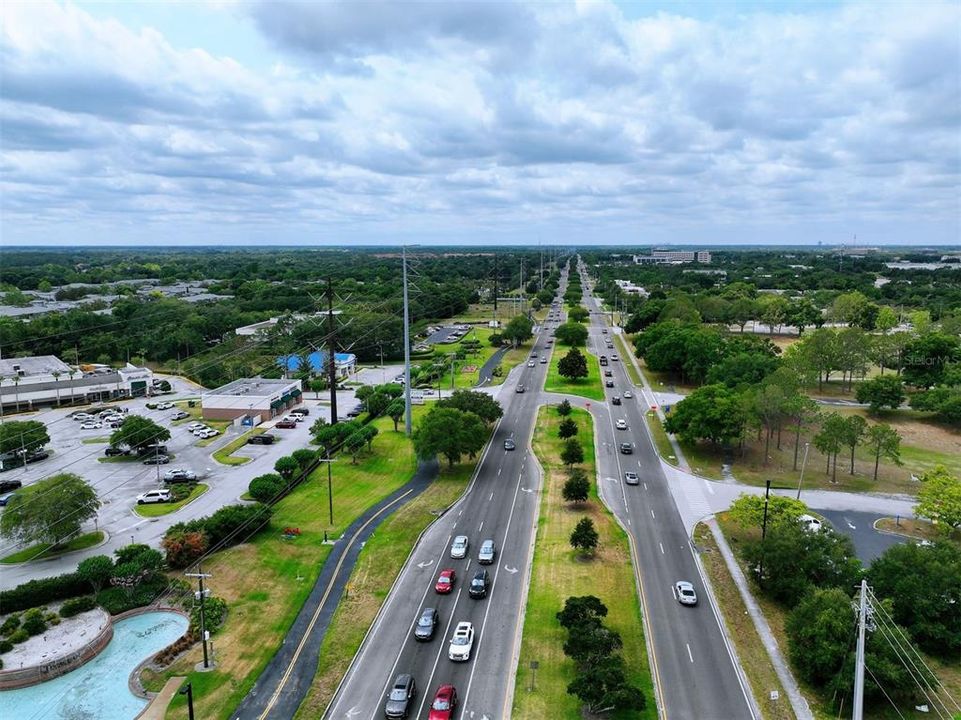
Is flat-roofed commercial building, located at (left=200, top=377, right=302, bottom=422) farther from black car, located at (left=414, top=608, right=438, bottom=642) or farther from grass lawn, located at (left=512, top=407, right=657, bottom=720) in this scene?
black car, located at (left=414, top=608, right=438, bottom=642)

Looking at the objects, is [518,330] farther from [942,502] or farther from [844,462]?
[942,502]

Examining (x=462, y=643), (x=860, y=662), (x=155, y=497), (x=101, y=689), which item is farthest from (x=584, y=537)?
(x=155, y=497)

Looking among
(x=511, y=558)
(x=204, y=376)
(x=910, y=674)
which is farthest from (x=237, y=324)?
(x=910, y=674)

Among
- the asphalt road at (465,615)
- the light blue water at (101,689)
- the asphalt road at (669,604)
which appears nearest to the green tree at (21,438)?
the light blue water at (101,689)

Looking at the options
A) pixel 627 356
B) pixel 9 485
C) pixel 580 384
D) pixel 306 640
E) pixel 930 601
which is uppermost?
pixel 930 601

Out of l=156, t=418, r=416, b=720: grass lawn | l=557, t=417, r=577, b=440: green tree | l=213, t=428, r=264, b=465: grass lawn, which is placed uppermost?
l=557, t=417, r=577, b=440: green tree

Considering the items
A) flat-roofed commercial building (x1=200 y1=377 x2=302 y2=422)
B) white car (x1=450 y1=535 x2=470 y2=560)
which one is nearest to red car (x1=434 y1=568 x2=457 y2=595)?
white car (x1=450 y1=535 x2=470 y2=560)
